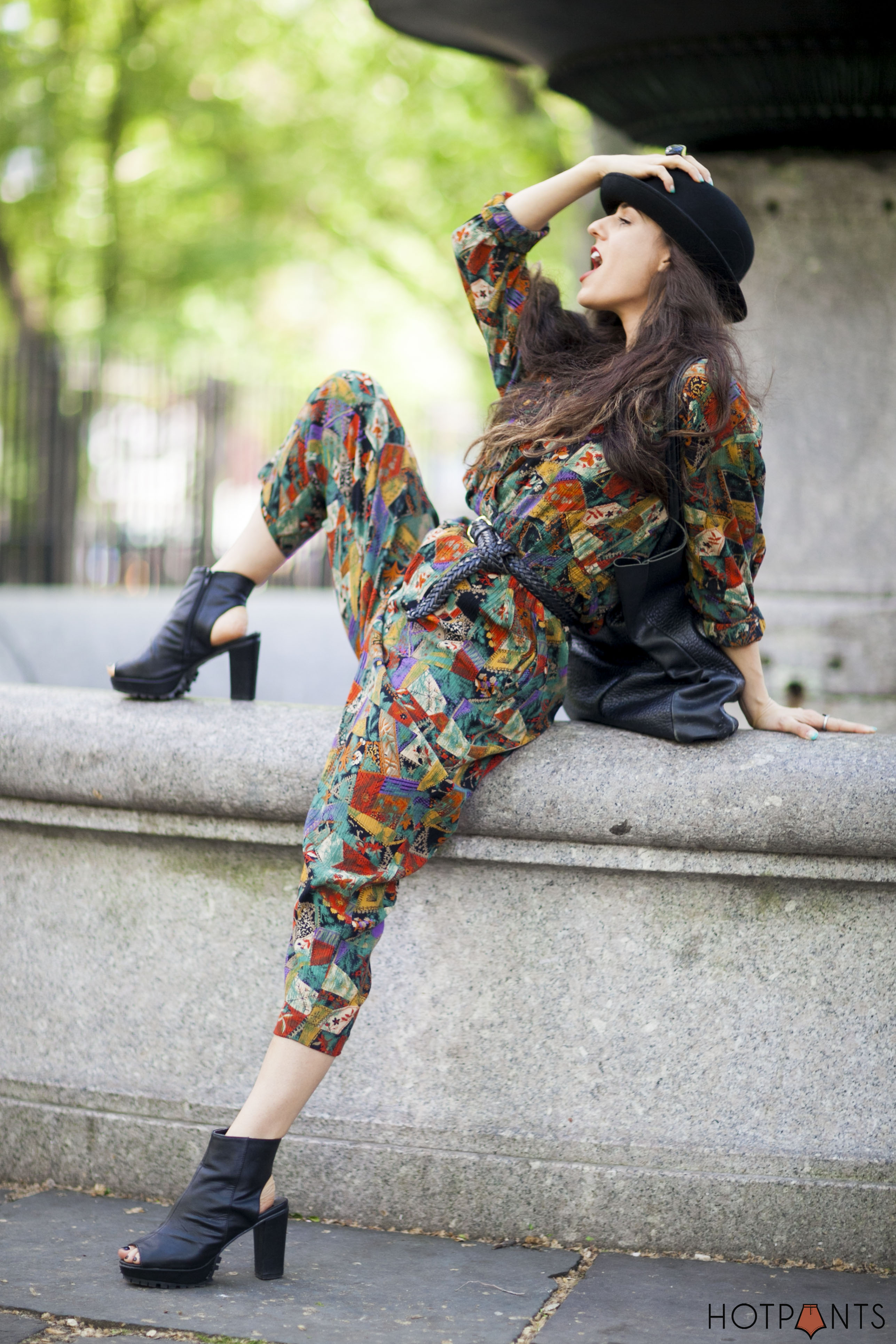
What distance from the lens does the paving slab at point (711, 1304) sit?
84.7 inches

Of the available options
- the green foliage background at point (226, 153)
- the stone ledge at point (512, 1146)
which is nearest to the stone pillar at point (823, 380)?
the stone ledge at point (512, 1146)

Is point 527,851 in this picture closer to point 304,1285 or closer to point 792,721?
point 792,721

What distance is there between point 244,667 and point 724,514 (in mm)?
1123

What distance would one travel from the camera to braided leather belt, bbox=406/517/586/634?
2533 mm

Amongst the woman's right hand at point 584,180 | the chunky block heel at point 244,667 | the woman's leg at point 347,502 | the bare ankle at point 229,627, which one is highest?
the woman's right hand at point 584,180

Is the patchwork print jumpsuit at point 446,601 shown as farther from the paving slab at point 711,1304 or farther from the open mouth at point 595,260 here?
the paving slab at point 711,1304

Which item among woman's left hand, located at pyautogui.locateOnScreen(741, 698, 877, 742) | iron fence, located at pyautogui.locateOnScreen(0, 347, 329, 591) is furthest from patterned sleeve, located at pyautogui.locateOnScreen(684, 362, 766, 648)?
iron fence, located at pyautogui.locateOnScreen(0, 347, 329, 591)

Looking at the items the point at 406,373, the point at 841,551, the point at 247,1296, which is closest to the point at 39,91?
the point at 406,373

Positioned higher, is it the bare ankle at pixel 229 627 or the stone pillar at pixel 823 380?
the stone pillar at pixel 823 380

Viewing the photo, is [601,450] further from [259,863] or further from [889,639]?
[889,639]

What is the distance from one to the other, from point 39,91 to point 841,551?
13218 mm

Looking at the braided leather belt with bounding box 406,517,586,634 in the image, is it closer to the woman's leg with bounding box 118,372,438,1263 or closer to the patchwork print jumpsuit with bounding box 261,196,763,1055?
the patchwork print jumpsuit with bounding box 261,196,763,1055

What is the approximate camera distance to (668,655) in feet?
8.63

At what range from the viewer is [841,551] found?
447cm
